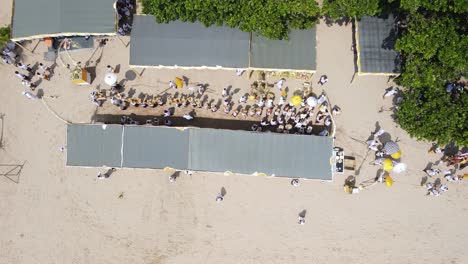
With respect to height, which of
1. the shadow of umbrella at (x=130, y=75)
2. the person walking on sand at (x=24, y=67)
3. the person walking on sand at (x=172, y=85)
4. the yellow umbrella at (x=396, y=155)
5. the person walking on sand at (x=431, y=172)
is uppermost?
the person walking on sand at (x=24, y=67)

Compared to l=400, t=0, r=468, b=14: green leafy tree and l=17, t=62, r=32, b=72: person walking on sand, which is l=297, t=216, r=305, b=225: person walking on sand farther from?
l=17, t=62, r=32, b=72: person walking on sand

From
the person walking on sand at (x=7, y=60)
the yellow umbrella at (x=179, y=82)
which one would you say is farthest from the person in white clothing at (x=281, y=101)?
the person walking on sand at (x=7, y=60)

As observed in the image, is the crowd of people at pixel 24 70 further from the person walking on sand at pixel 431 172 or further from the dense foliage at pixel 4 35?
the person walking on sand at pixel 431 172

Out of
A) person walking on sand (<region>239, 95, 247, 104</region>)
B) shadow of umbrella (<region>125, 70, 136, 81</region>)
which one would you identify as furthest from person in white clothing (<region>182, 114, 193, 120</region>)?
shadow of umbrella (<region>125, 70, 136, 81</region>)

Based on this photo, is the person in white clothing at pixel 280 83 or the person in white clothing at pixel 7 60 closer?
the person in white clothing at pixel 280 83

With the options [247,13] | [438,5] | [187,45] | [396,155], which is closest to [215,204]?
[187,45]

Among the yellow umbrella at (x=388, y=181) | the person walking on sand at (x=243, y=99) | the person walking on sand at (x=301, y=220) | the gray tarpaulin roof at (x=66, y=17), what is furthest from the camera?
the person walking on sand at (x=243, y=99)
